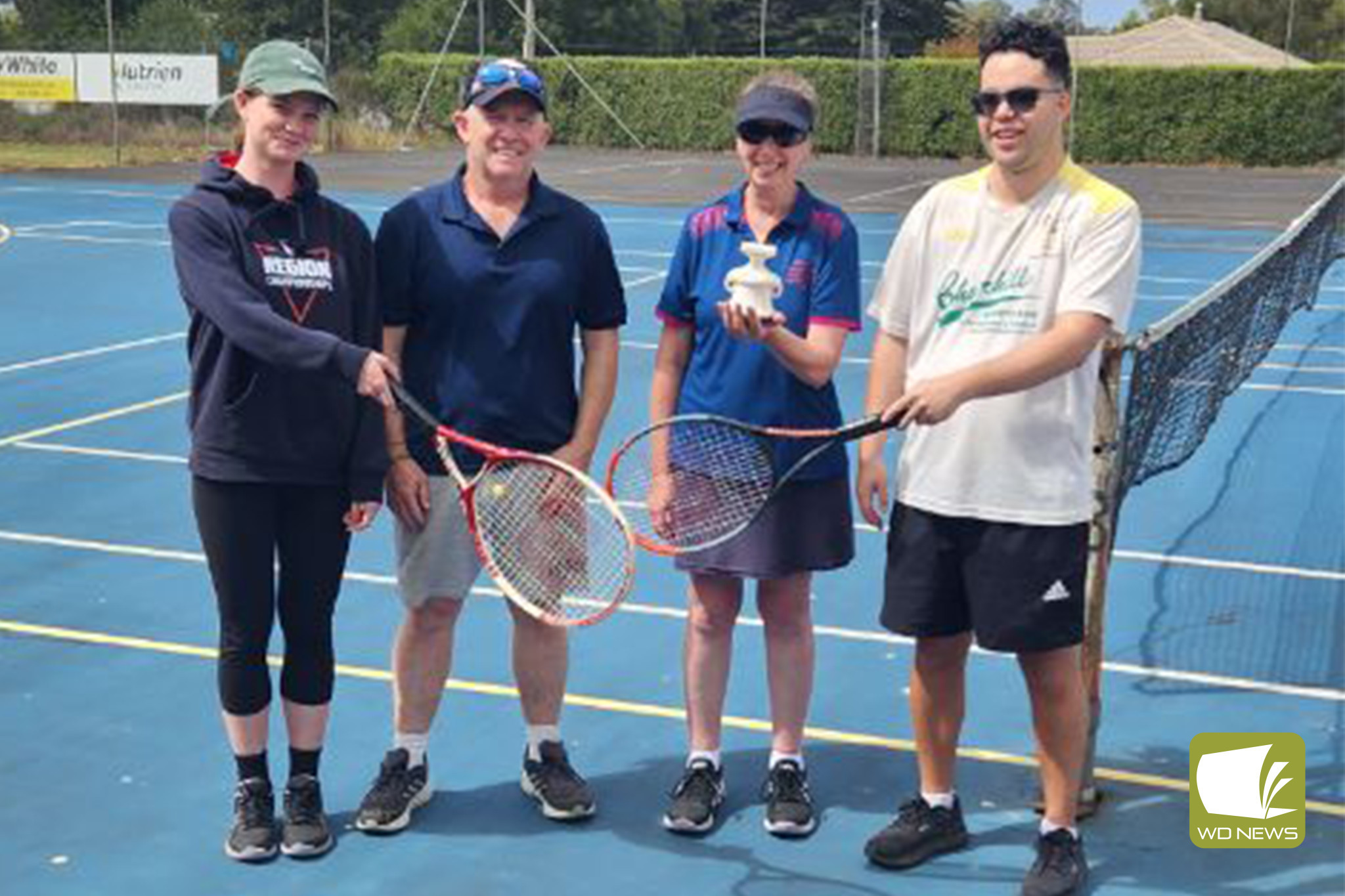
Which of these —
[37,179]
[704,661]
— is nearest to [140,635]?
[704,661]

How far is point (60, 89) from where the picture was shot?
35125 millimetres

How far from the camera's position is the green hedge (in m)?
39.4

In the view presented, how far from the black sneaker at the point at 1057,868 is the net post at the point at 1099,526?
11.7 inches

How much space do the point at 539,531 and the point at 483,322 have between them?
57cm

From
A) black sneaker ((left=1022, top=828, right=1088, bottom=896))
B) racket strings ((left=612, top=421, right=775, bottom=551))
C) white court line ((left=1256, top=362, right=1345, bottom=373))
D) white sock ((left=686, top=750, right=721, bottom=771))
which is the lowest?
white court line ((left=1256, top=362, right=1345, bottom=373))

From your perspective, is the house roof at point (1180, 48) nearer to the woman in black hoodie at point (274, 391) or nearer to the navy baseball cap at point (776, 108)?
the navy baseball cap at point (776, 108)

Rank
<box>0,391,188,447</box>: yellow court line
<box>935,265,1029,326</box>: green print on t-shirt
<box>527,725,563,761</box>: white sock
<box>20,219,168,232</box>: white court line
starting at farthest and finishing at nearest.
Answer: <box>20,219,168,232</box>: white court line → <box>0,391,188,447</box>: yellow court line → <box>527,725,563,761</box>: white sock → <box>935,265,1029,326</box>: green print on t-shirt

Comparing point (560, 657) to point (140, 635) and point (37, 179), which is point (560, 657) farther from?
point (37, 179)

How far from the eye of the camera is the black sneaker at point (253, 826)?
4422 millimetres

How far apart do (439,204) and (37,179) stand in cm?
2636

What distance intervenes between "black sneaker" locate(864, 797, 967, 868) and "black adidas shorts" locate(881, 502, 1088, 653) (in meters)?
0.57

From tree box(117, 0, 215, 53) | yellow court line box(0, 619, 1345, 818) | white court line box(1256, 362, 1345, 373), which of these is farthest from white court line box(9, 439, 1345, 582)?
tree box(117, 0, 215, 53)

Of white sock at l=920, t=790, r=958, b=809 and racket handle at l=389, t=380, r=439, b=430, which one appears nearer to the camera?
racket handle at l=389, t=380, r=439, b=430

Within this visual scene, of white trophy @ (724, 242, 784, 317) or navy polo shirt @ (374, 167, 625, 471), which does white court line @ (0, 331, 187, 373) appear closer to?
navy polo shirt @ (374, 167, 625, 471)
